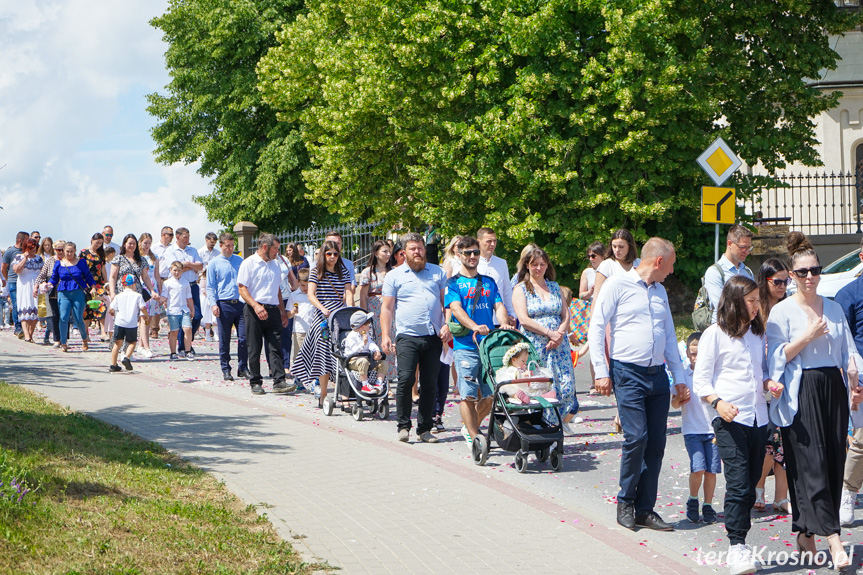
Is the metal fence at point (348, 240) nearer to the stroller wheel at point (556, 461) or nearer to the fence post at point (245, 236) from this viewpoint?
the fence post at point (245, 236)

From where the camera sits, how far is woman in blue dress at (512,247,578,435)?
9.98 m

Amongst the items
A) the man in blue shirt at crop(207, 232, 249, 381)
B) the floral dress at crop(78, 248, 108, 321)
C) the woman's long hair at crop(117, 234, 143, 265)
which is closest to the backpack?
the man in blue shirt at crop(207, 232, 249, 381)

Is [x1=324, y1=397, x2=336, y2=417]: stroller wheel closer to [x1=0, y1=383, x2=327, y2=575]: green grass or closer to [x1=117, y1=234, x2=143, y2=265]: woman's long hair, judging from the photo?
[x1=0, y1=383, x2=327, y2=575]: green grass

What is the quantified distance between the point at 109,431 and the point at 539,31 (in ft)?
48.9

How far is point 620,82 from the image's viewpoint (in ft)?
69.4

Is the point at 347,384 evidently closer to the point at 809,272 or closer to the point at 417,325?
the point at 417,325

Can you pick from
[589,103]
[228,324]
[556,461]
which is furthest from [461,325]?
[589,103]

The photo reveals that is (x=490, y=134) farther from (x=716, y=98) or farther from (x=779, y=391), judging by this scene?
(x=779, y=391)

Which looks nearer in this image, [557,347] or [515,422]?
[515,422]

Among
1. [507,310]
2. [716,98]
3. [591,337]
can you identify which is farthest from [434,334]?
[716,98]

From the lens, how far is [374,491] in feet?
25.9

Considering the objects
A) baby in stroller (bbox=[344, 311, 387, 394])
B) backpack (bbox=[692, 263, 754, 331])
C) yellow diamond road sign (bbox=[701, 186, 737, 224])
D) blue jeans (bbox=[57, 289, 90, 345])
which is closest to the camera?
backpack (bbox=[692, 263, 754, 331])

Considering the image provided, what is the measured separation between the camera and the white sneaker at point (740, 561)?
593 centimetres

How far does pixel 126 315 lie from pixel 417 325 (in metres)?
6.94
